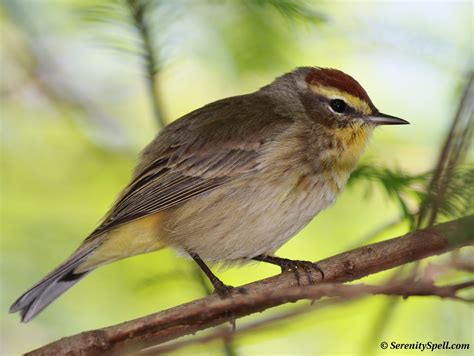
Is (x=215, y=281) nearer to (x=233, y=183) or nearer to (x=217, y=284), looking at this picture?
(x=217, y=284)

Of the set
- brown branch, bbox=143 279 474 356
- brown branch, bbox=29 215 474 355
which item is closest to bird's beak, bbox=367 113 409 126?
brown branch, bbox=29 215 474 355

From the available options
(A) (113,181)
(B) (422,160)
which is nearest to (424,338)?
(B) (422,160)

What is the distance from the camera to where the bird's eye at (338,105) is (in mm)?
4855

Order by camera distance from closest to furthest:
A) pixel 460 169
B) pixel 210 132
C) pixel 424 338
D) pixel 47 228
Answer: pixel 460 169, pixel 424 338, pixel 210 132, pixel 47 228

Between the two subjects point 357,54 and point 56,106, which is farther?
point 56,106

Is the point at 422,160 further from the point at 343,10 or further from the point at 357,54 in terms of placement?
the point at 343,10

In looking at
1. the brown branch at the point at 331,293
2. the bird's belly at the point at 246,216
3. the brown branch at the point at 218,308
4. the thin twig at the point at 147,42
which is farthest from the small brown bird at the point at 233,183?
the brown branch at the point at 331,293

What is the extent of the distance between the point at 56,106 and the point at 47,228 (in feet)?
4.01

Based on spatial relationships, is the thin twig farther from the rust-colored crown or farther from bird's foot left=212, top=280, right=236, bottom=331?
the rust-colored crown

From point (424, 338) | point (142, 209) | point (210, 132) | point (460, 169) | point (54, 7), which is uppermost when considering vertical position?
point (54, 7)

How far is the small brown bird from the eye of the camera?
14.6 ft

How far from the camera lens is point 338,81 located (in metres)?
4.86

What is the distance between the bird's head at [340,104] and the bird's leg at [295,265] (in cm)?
97

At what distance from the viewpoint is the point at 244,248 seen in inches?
180
